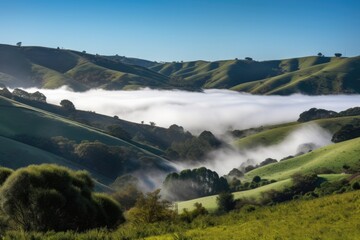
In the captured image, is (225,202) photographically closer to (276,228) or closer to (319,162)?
(319,162)

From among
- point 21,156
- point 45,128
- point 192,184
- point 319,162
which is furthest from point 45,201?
point 45,128

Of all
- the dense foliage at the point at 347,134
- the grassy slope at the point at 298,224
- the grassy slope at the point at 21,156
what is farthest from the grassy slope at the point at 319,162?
the grassy slope at the point at 298,224

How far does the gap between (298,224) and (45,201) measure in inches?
917

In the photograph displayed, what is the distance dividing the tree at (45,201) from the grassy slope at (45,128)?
10826 cm

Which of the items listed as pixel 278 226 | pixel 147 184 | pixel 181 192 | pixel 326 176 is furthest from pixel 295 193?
pixel 278 226

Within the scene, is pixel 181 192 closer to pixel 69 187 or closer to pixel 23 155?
pixel 23 155

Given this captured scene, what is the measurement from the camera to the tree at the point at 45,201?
40.2 metres

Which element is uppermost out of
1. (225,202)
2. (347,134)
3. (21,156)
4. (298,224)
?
(347,134)

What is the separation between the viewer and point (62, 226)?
41250 millimetres

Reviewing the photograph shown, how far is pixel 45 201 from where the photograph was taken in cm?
4025

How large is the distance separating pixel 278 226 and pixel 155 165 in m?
124

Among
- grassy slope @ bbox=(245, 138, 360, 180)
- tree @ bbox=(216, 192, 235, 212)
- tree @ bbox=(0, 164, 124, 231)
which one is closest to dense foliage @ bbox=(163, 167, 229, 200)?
grassy slope @ bbox=(245, 138, 360, 180)

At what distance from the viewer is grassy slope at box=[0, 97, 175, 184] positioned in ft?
499

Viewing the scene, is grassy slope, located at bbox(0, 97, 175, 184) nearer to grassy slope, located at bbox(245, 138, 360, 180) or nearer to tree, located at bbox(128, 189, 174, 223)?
grassy slope, located at bbox(245, 138, 360, 180)
